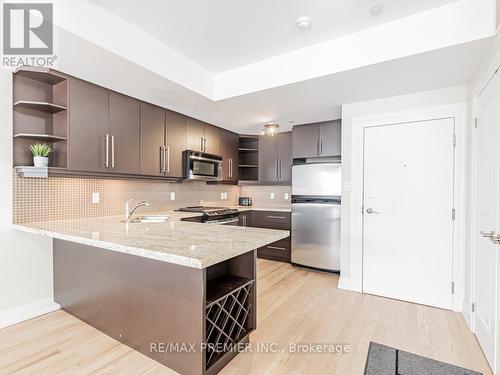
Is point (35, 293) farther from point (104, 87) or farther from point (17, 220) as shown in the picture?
point (104, 87)

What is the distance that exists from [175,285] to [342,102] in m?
2.63

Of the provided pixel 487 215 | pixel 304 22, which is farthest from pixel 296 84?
pixel 487 215

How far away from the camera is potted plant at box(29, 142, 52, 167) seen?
7.16ft

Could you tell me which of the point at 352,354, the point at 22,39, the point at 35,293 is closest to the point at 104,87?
the point at 22,39

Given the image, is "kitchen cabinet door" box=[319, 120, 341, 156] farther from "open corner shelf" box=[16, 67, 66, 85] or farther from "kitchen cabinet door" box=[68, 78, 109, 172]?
"open corner shelf" box=[16, 67, 66, 85]

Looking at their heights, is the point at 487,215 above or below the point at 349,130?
below

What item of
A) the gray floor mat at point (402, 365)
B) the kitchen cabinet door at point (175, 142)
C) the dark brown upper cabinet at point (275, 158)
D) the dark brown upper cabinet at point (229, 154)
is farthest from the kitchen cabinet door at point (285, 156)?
the gray floor mat at point (402, 365)

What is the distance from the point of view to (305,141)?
12.9 ft

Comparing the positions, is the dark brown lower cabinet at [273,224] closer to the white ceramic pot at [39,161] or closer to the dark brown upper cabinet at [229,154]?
the dark brown upper cabinet at [229,154]

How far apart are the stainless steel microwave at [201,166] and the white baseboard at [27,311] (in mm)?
1934

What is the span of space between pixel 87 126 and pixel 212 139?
1.88 meters

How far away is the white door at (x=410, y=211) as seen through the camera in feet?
8.48

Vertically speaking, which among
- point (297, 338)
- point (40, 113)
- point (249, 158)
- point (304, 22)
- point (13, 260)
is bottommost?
point (297, 338)

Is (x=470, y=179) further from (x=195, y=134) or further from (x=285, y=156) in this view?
(x=195, y=134)
